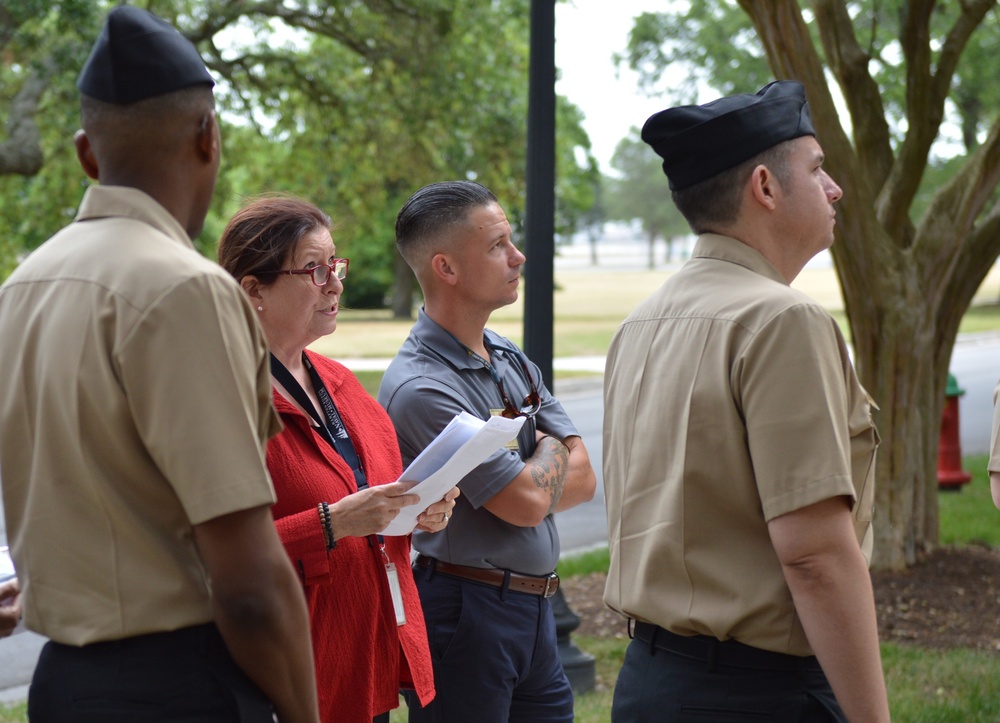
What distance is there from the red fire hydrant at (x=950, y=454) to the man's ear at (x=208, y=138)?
1002 centimetres

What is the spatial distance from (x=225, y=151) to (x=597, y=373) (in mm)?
9153

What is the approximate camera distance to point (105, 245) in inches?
70.4

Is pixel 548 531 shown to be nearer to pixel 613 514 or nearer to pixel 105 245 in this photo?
pixel 613 514

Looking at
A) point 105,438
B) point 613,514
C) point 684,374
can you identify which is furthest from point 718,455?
point 105,438

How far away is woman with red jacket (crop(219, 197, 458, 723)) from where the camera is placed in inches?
109

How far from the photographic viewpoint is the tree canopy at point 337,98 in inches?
605

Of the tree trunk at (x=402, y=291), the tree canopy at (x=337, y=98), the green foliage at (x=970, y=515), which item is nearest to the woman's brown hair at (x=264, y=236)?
the green foliage at (x=970, y=515)

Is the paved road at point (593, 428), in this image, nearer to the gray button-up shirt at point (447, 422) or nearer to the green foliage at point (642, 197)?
the gray button-up shirt at point (447, 422)

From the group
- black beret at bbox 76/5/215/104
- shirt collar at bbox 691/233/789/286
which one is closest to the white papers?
shirt collar at bbox 691/233/789/286

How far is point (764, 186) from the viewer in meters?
2.36

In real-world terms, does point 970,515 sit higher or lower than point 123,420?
lower

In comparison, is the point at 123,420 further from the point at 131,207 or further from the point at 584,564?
the point at 584,564

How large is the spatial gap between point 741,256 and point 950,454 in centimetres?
943

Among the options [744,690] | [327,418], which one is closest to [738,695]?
[744,690]
